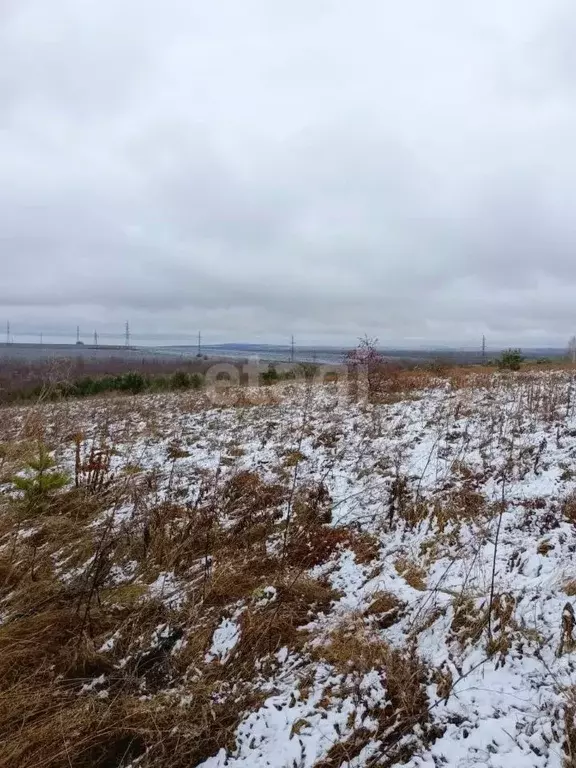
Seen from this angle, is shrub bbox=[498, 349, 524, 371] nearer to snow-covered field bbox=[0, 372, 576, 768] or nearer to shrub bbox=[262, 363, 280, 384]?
shrub bbox=[262, 363, 280, 384]

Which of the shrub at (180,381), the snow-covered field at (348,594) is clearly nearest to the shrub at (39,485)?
the snow-covered field at (348,594)

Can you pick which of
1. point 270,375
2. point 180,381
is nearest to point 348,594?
point 270,375

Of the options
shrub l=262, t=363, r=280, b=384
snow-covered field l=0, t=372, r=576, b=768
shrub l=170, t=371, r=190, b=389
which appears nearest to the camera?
snow-covered field l=0, t=372, r=576, b=768

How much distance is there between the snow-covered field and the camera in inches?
81.8

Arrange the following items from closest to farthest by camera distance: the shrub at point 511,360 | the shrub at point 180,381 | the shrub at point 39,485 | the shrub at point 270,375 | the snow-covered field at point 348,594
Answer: the snow-covered field at point 348,594 < the shrub at point 39,485 < the shrub at point 511,360 < the shrub at point 270,375 < the shrub at point 180,381

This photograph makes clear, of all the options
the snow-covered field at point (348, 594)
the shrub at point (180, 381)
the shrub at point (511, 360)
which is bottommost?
the snow-covered field at point (348, 594)

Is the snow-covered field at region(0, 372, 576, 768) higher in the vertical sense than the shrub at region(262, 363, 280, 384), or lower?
lower

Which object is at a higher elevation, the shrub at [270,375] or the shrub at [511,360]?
the shrub at [511,360]

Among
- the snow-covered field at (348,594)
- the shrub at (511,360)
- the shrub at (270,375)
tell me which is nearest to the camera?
the snow-covered field at (348,594)

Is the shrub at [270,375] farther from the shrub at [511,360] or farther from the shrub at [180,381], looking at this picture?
the shrub at [511,360]

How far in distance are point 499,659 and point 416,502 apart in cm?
182

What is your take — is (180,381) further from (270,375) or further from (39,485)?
(39,485)

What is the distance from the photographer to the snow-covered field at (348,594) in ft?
6.82

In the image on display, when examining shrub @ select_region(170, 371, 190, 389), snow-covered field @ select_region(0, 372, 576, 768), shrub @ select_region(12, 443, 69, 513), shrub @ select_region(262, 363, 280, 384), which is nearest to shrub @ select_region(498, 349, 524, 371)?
shrub @ select_region(262, 363, 280, 384)
